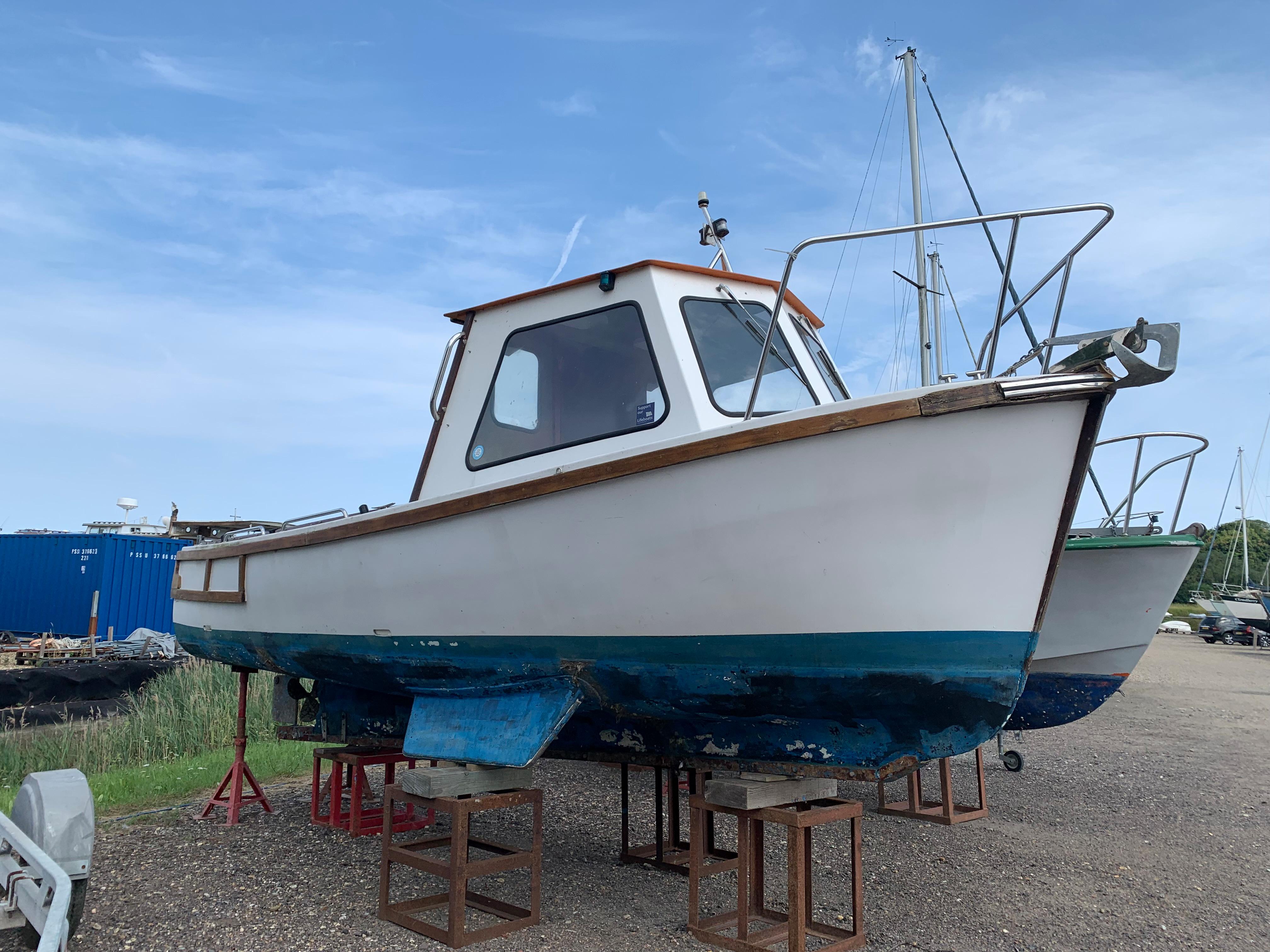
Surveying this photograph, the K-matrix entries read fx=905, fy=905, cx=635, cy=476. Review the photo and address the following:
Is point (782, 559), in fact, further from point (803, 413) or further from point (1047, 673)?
point (1047, 673)

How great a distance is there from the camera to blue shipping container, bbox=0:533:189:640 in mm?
18609

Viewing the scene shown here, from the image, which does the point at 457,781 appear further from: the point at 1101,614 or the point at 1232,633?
the point at 1232,633

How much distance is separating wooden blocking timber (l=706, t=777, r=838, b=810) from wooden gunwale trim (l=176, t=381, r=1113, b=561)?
4.39 ft

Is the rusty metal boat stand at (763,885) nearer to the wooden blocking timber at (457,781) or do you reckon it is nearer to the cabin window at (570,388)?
the wooden blocking timber at (457,781)

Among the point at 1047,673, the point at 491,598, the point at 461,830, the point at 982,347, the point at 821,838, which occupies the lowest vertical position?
the point at 821,838

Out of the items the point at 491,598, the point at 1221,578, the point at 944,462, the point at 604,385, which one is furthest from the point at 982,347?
the point at 1221,578

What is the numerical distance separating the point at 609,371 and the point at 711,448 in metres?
1.09

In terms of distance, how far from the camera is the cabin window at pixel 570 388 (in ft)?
13.1

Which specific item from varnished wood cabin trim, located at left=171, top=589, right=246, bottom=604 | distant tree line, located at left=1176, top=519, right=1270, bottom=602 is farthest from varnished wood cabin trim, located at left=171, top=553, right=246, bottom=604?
distant tree line, located at left=1176, top=519, right=1270, bottom=602

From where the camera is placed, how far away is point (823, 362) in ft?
16.0

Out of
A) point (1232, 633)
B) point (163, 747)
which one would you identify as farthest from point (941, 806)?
point (1232, 633)

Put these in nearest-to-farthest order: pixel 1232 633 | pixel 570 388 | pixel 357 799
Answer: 1. pixel 570 388
2. pixel 357 799
3. pixel 1232 633

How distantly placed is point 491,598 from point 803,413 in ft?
5.18

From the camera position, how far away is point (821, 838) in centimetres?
563
